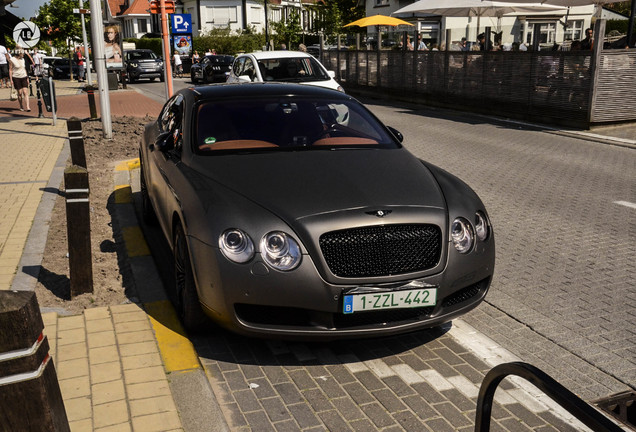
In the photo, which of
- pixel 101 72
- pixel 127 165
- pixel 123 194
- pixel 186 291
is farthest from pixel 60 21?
pixel 186 291

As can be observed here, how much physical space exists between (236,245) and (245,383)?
80 cm

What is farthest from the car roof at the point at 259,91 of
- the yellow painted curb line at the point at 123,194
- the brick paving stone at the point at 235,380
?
the yellow painted curb line at the point at 123,194

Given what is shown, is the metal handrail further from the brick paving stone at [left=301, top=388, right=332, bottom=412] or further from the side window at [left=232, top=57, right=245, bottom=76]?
the side window at [left=232, top=57, right=245, bottom=76]

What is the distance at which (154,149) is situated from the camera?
6070mm

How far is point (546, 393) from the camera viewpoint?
83.9 inches

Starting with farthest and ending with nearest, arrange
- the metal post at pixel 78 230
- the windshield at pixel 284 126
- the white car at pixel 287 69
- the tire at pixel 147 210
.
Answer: the white car at pixel 287 69 < the tire at pixel 147 210 < the windshield at pixel 284 126 < the metal post at pixel 78 230

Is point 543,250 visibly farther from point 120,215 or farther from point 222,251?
point 120,215

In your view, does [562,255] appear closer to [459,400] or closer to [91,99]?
[459,400]

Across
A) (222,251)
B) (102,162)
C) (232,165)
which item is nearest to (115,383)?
(222,251)

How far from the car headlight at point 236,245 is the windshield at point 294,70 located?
41.5 ft

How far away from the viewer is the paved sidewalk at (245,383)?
3.49 m

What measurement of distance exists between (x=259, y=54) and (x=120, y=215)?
1049 cm

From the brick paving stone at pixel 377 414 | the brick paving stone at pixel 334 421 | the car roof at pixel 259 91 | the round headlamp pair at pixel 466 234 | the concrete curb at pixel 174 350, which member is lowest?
the brick paving stone at pixel 377 414

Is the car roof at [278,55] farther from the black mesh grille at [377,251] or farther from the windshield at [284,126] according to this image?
the black mesh grille at [377,251]
